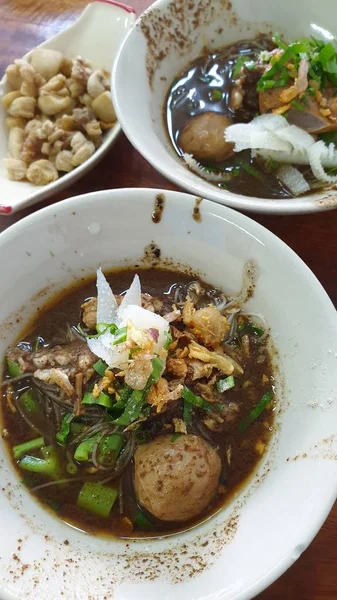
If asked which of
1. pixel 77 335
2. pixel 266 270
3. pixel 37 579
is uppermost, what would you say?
pixel 266 270

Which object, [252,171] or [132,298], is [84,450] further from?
[252,171]

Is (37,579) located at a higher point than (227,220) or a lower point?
lower

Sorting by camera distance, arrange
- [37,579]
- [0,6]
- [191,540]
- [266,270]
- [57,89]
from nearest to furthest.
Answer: [37,579], [191,540], [266,270], [57,89], [0,6]

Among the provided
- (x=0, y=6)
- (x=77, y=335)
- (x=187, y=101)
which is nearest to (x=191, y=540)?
(x=77, y=335)

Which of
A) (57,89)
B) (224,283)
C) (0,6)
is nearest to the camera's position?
(224,283)

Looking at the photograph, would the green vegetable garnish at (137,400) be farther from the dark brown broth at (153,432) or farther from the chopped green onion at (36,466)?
the chopped green onion at (36,466)

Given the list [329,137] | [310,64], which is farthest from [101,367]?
[310,64]

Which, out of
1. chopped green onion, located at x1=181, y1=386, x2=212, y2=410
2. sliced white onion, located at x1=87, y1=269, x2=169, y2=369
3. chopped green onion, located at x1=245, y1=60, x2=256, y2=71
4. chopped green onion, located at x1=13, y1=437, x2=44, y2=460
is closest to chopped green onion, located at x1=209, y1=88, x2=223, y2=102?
chopped green onion, located at x1=245, y1=60, x2=256, y2=71

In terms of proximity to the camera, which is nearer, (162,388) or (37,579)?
(37,579)

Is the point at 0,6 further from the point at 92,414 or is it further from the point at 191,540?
the point at 191,540
